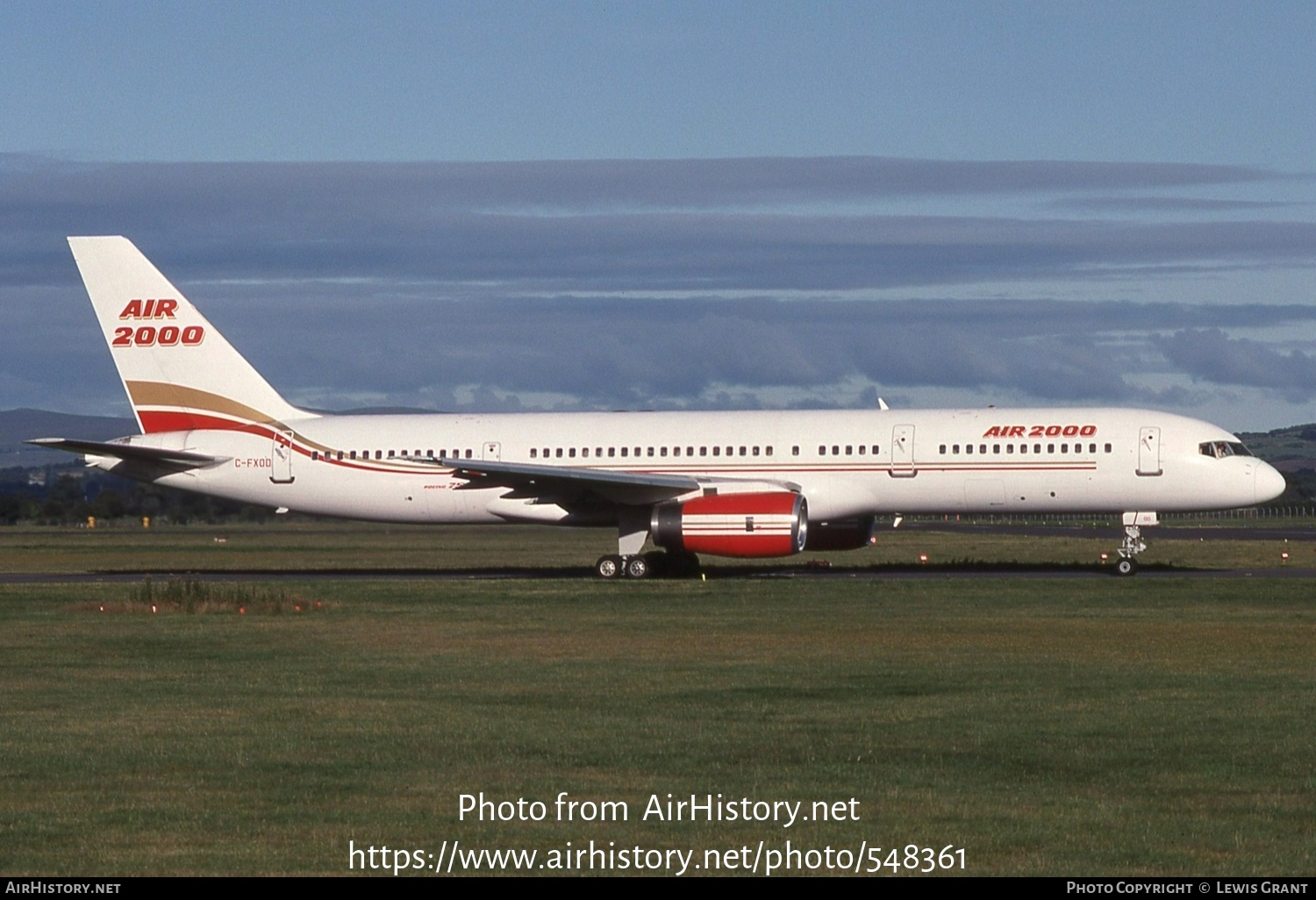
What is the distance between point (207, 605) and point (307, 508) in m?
13.1

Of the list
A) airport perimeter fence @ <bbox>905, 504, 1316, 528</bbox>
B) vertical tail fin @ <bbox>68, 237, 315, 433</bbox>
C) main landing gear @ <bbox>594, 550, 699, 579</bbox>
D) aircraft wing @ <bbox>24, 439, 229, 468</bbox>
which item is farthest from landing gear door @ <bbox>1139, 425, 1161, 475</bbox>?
airport perimeter fence @ <bbox>905, 504, 1316, 528</bbox>

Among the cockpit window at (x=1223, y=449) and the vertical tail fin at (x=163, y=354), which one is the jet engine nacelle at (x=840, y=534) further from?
the vertical tail fin at (x=163, y=354)

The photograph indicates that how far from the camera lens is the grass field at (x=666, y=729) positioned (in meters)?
11.4

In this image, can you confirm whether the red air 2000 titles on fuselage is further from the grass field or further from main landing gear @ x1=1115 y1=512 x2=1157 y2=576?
the grass field

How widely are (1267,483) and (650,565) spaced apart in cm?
1399

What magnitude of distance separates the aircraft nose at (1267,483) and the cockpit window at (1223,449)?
1.61 ft

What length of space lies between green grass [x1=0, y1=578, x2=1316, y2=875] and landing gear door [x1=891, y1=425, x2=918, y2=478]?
10.3 meters

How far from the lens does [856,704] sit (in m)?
17.8

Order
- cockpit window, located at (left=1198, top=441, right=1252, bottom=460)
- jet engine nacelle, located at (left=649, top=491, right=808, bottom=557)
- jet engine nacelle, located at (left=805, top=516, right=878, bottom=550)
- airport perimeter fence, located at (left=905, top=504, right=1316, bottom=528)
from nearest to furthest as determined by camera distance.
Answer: jet engine nacelle, located at (left=649, top=491, right=808, bottom=557), cockpit window, located at (left=1198, top=441, right=1252, bottom=460), jet engine nacelle, located at (left=805, top=516, right=878, bottom=550), airport perimeter fence, located at (left=905, top=504, right=1316, bottom=528)

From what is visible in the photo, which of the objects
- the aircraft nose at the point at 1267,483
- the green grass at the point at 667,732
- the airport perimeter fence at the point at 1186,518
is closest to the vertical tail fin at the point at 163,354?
the green grass at the point at 667,732

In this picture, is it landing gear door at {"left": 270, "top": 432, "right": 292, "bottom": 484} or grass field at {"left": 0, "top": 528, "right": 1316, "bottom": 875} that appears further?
landing gear door at {"left": 270, "top": 432, "right": 292, "bottom": 484}

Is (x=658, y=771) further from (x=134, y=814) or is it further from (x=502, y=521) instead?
(x=502, y=521)

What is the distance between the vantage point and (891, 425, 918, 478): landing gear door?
1555 inches

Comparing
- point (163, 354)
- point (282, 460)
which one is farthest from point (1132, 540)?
point (163, 354)
